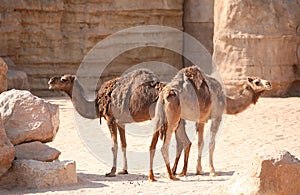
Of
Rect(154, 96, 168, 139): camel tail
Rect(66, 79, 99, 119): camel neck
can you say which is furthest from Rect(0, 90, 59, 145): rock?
Rect(154, 96, 168, 139): camel tail

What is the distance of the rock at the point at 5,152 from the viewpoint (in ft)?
29.1

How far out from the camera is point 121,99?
34.6 ft

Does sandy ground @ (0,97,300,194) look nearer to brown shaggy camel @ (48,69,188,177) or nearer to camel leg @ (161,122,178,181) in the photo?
camel leg @ (161,122,178,181)

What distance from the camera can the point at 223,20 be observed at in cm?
1836

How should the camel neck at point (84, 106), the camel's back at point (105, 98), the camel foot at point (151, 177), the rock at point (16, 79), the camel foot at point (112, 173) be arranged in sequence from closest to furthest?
the camel foot at point (151, 177) → the camel foot at point (112, 173) → the camel's back at point (105, 98) → the camel neck at point (84, 106) → the rock at point (16, 79)

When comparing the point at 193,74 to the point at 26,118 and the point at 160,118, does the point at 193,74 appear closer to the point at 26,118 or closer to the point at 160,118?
the point at 160,118

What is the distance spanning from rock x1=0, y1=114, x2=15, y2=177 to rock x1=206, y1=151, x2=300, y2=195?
322cm

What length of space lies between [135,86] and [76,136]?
3907 millimetres

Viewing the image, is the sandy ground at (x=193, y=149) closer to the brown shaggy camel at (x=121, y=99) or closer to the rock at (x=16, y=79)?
the brown shaggy camel at (x=121, y=99)

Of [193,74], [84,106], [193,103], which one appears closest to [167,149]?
[193,103]

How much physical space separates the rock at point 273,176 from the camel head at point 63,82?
14.6 feet

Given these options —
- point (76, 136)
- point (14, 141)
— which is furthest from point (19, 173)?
point (76, 136)

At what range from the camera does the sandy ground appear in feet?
29.8

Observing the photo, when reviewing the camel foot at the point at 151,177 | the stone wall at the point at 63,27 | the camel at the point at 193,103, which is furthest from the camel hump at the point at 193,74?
the stone wall at the point at 63,27
